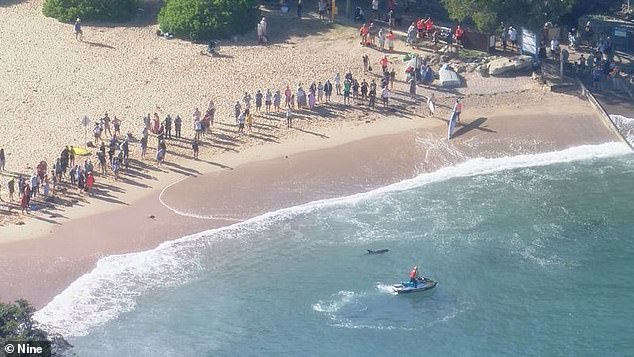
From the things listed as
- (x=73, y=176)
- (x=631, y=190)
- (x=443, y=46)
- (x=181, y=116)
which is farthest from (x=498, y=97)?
(x=73, y=176)

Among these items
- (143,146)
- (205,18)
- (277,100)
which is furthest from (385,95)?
(143,146)

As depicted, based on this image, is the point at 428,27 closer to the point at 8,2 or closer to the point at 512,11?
the point at 512,11

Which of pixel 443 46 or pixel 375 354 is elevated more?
pixel 443 46

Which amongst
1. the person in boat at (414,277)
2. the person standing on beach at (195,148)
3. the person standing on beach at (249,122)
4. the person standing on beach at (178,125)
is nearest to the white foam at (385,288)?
the person in boat at (414,277)

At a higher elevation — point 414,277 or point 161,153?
point 161,153

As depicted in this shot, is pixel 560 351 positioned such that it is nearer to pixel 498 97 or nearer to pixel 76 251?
pixel 76 251

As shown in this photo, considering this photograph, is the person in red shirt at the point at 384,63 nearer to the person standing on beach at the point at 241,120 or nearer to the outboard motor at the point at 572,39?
the person standing on beach at the point at 241,120
